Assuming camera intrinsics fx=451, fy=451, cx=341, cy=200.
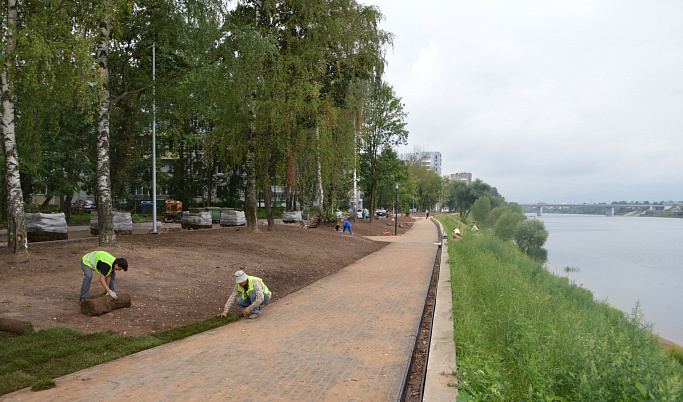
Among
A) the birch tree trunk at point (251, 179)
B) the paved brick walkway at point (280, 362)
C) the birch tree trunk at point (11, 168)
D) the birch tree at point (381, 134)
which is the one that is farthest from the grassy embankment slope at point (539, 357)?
the birch tree at point (381, 134)

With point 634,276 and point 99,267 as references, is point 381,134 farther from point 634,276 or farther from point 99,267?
point 99,267

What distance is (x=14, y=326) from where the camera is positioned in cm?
632

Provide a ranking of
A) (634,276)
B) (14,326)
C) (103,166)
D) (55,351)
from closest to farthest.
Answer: (55,351), (14,326), (103,166), (634,276)

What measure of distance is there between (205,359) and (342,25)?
1439cm

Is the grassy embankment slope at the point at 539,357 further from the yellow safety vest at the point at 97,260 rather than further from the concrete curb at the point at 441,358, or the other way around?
the yellow safety vest at the point at 97,260

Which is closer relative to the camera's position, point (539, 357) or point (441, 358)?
point (539, 357)

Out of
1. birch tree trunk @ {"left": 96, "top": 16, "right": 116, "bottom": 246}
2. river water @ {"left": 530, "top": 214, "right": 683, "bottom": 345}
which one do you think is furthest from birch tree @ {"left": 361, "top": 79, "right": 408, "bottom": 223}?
birch tree trunk @ {"left": 96, "top": 16, "right": 116, "bottom": 246}

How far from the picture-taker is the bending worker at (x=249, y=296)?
26.4 ft

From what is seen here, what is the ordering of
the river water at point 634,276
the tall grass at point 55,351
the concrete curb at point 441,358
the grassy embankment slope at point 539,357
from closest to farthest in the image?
the grassy embankment slope at point 539,357 → the concrete curb at point 441,358 → the tall grass at point 55,351 → the river water at point 634,276

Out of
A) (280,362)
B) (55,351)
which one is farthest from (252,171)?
(280,362)

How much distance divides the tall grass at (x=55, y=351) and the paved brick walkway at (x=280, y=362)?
18 centimetres

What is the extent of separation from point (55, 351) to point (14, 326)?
3.06ft

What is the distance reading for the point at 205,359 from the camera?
5891 mm

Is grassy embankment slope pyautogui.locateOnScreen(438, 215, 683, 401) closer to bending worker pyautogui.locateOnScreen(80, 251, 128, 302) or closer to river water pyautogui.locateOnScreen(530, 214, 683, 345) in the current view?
bending worker pyautogui.locateOnScreen(80, 251, 128, 302)
